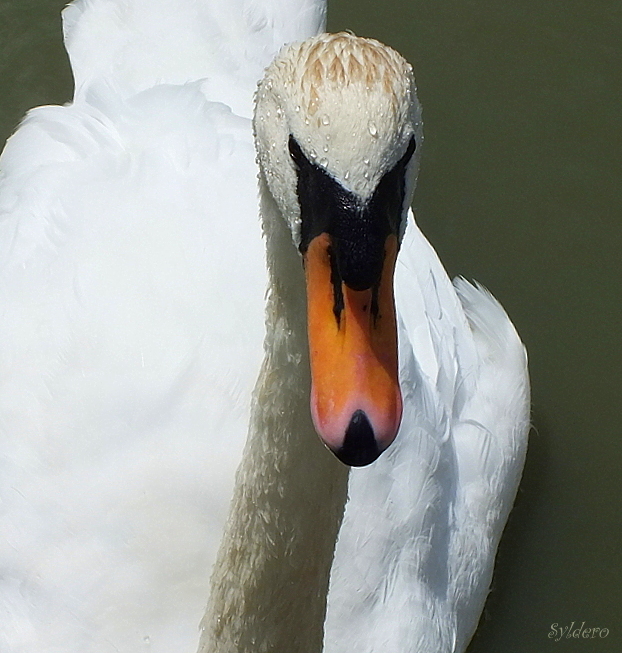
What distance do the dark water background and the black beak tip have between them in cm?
259

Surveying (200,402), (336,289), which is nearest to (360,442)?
(336,289)

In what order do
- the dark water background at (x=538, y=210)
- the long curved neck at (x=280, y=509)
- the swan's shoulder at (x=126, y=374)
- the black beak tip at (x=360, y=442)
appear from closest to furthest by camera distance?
the black beak tip at (x=360, y=442) → the long curved neck at (x=280, y=509) → the swan's shoulder at (x=126, y=374) → the dark water background at (x=538, y=210)

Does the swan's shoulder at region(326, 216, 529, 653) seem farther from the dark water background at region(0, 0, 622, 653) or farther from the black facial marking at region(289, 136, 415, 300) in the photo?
the black facial marking at region(289, 136, 415, 300)

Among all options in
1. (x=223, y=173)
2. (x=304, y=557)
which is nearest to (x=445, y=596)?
(x=304, y=557)

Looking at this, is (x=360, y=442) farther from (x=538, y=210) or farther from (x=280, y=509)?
(x=538, y=210)

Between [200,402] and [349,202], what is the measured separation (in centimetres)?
160

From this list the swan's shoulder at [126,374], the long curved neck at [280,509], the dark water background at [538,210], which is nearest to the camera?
the long curved neck at [280,509]

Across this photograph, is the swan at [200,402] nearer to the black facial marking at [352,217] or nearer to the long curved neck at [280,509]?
the long curved neck at [280,509]

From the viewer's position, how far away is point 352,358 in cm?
194

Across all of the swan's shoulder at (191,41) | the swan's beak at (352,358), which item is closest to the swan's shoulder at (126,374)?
the swan's shoulder at (191,41)

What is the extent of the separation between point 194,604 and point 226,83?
1944 mm

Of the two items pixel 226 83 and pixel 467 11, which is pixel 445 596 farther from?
pixel 467 11

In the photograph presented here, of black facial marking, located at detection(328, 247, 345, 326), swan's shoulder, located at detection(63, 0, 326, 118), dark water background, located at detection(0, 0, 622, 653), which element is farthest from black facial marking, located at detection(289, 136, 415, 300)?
dark water background, located at detection(0, 0, 622, 653)

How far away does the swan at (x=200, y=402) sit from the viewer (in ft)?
8.64
